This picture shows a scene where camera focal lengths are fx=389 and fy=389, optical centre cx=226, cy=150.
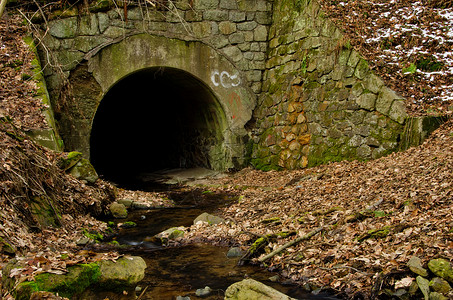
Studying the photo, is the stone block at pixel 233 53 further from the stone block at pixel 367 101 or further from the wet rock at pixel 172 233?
the wet rock at pixel 172 233

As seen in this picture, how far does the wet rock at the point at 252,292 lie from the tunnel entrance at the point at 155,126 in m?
7.62

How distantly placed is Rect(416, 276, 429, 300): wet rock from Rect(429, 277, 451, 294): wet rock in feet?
0.11

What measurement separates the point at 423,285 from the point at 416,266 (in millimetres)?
180

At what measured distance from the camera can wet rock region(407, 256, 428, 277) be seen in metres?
2.89

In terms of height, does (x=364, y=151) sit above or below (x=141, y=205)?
above

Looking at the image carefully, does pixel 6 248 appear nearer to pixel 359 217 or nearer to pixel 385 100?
pixel 359 217

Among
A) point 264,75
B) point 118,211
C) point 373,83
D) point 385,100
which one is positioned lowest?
point 118,211

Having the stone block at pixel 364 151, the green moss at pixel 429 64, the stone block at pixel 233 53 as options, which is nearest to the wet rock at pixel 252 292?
the stone block at pixel 364 151

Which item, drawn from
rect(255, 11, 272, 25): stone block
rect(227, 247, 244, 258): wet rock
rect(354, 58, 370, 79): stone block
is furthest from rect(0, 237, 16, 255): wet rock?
rect(255, 11, 272, 25): stone block

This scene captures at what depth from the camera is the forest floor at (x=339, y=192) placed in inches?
133

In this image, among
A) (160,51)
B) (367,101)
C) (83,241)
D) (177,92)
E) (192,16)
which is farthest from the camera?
(177,92)

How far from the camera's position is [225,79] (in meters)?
10.1

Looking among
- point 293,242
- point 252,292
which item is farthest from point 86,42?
point 252,292

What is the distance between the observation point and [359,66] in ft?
24.2
